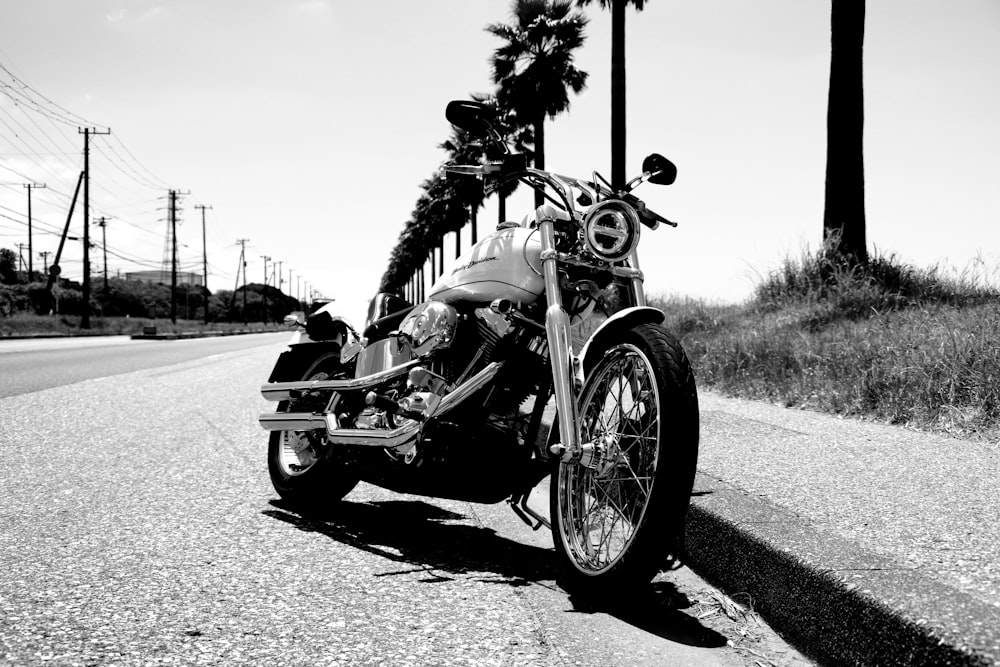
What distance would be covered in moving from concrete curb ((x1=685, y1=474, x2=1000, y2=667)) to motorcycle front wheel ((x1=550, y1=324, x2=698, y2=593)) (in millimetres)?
292

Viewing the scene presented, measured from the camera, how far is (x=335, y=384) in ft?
12.9

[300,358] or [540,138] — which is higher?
[540,138]

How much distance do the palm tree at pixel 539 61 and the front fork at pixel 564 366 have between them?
82.2 feet

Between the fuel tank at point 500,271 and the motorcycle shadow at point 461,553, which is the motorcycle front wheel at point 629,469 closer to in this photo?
the motorcycle shadow at point 461,553

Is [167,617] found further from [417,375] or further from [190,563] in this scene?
[417,375]

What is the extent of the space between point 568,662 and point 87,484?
320 centimetres

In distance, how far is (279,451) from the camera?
14.3 ft

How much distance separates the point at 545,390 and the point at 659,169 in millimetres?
941

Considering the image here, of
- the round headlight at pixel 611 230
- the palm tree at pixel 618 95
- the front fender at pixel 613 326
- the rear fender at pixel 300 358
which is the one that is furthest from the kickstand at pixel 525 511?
the palm tree at pixel 618 95

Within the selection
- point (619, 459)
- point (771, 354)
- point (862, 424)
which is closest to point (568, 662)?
point (619, 459)

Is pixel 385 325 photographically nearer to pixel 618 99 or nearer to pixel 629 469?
pixel 629 469

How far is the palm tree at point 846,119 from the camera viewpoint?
1090 cm

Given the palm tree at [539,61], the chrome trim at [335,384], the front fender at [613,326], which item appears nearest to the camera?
the front fender at [613,326]

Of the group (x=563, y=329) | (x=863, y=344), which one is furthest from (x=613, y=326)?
(x=863, y=344)
